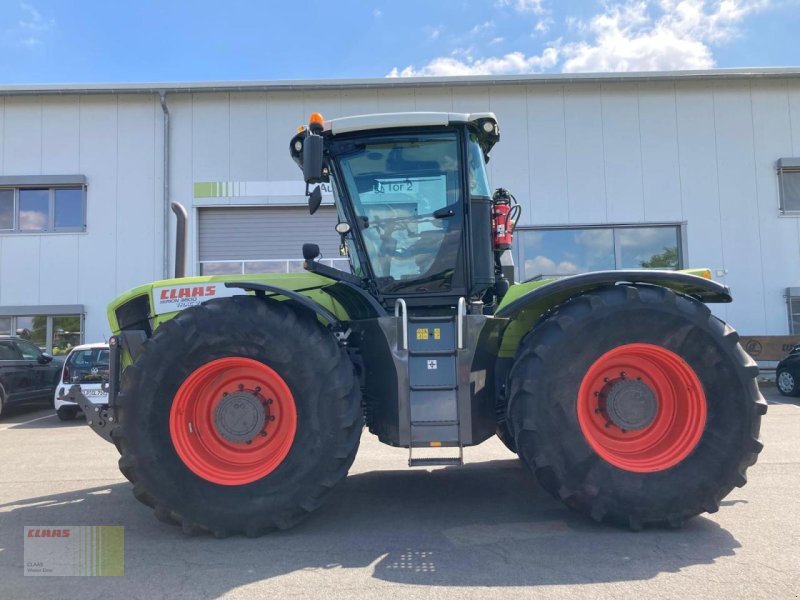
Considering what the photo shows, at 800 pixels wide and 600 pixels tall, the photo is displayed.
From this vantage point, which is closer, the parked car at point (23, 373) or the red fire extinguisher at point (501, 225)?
the red fire extinguisher at point (501, 225)

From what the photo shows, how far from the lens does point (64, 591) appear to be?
9.38 feet

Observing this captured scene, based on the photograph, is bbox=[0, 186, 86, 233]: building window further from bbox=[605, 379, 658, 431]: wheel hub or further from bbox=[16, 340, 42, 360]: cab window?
bbox=[605, 379, 658, 431]: wheel hub

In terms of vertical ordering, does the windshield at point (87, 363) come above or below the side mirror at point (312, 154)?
below

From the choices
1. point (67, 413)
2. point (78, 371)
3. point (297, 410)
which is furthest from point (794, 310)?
point (67, 413)

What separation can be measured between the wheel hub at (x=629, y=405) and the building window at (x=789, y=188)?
12.7m

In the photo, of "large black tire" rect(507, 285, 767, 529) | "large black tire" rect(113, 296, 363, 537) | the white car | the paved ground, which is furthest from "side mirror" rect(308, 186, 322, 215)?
the white car

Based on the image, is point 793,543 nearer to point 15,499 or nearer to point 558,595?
point 558,595

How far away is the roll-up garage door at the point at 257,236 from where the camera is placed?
43.4 ft

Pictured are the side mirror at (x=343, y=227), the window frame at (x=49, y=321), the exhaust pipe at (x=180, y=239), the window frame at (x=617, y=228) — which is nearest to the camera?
the side mirror at (x=343, y=227)

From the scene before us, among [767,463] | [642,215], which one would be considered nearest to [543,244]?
[642,215]

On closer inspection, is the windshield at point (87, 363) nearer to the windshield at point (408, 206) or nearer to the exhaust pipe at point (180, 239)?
the exhaust pipe at point (180, 239)

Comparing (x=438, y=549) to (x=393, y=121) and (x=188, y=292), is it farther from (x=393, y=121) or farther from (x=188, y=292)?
(x=393, y=121)

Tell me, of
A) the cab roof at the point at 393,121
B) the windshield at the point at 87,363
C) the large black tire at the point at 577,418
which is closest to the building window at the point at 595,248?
the windshield at the point at 87,363

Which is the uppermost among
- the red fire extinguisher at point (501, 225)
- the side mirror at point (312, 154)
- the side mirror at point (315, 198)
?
the side mirror at point (312, 154)
